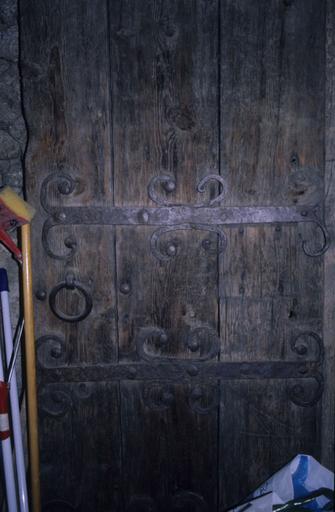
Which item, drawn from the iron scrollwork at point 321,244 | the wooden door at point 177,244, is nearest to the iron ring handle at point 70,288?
the wooden door at point 177,244

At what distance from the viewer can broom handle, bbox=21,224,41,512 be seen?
1109 millimetres

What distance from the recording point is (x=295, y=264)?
1.21m

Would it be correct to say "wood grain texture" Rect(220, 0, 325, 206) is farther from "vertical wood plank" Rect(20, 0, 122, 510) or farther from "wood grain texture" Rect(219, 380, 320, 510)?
"wood grain texture" Rect(219, 380, 320, 510)

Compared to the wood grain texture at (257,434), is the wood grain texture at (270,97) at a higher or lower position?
higher

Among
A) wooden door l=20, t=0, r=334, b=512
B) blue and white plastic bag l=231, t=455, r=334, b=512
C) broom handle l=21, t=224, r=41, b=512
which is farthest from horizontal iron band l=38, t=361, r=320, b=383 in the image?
blue and white plastic bag l=231, t=455, r=334, b=512

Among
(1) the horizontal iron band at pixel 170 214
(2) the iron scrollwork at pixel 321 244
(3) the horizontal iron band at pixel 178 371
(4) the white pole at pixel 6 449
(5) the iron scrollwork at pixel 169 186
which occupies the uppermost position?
(5) the iron scrollwork at pixel 169 186

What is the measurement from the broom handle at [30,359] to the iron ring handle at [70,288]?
0.29 feet

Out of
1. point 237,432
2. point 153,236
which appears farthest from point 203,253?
point 237,432

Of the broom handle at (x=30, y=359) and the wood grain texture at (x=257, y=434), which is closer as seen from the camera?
the broom handle at (x=30, y=359)

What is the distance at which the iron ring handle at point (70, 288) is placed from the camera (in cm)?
119

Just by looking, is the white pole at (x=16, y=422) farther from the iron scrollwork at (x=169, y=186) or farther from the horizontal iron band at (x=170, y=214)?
the iron scrollwork at (x=169, y=186)

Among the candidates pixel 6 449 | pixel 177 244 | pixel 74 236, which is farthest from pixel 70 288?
pixel 6 449

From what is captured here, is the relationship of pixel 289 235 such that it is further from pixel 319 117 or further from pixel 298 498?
pixel 298 498

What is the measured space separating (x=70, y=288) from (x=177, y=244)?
33 centimetres
